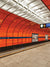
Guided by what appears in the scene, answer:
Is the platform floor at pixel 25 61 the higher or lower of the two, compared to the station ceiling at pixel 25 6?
lower

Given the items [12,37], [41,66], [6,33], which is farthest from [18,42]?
[41,66]

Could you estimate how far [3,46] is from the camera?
9.95 metres

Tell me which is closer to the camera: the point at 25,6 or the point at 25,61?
the point at 25,61

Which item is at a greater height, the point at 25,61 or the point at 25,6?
the point at 25,6

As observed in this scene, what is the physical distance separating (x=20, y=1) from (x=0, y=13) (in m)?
2.27

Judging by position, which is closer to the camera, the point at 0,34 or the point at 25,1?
the point at 25,1

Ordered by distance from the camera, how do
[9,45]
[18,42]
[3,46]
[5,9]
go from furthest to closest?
[18,42] < [9,45] < [3,46] < [5,9]

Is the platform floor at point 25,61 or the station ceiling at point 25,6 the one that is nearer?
the platform floor at point 25,61

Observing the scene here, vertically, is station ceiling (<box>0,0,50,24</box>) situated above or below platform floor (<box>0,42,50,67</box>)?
above

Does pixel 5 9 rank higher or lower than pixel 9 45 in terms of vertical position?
higher

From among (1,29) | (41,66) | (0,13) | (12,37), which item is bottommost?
(41,66)

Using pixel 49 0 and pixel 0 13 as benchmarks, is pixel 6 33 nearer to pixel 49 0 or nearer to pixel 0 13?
pixel 0 13

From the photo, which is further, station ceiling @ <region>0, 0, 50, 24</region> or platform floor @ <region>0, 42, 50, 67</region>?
station ceiling @ <region>0, 0, 50, 24</region>

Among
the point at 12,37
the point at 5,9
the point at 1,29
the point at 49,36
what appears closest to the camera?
the point at 5,9
